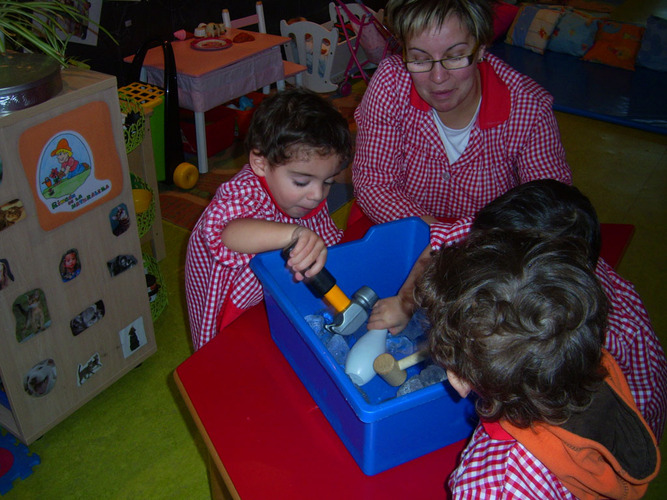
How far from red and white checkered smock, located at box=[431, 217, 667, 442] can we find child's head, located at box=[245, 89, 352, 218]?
23 centimetres

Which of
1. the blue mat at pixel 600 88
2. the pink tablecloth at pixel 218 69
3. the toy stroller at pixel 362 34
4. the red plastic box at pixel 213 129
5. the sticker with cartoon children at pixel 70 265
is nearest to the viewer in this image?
the sticker with cartoon children at pixel 70 265

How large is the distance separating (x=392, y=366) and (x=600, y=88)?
352 cm

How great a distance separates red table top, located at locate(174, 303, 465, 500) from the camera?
75cm

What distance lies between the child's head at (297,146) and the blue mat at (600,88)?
9.49ft

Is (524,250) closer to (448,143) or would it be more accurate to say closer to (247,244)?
(247,244)

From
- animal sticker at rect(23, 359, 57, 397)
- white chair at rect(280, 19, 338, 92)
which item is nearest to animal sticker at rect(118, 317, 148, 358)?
animal sticker at rect(23, 359, 57, 397)

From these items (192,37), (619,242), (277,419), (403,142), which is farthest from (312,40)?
(277,419)

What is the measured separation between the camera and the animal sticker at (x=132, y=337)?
167cm

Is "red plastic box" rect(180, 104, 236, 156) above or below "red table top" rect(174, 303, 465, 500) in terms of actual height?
below

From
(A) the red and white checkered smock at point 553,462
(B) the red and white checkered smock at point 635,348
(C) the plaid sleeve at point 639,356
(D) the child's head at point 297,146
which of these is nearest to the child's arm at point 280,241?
(D) the child's head at point 297,146

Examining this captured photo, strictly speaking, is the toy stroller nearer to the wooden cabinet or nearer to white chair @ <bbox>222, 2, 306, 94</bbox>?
white chair @ <bbox>222, 2, 306, 94</bbox>

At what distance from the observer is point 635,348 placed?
960 millimetres

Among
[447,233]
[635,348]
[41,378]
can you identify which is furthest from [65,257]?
[635,348]

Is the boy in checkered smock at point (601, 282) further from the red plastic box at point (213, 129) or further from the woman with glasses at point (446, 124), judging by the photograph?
the red plastic box at point (213, 129)
